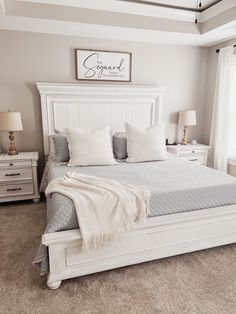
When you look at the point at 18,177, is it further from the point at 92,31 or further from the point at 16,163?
the point at 92,31

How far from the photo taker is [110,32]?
3.12 metres

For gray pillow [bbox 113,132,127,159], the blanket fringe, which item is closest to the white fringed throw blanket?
the blanket fringe

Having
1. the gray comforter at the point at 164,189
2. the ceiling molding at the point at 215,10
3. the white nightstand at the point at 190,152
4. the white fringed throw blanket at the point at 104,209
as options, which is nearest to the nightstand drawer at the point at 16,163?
the gray comforter at the point at 164,189

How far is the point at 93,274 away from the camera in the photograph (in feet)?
6.03

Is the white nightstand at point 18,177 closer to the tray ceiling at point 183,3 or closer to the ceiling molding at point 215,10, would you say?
the tray ceiling at point 183,3

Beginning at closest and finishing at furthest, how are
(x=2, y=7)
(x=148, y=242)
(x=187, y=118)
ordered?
(x=148, y=242)
(x=2, y=7)
(x=187, y=118)

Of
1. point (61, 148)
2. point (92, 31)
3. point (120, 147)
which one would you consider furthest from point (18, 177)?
point (92, 31)

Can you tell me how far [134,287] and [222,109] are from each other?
299 centimetres

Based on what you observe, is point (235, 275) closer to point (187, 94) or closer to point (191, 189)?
point (191, 189)

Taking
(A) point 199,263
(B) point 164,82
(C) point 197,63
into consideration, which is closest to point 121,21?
(B) point 164,82

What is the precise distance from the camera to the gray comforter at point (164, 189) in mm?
1640

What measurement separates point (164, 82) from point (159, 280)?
302cm

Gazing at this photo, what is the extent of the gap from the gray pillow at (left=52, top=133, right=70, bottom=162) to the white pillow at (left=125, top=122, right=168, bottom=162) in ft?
2.57

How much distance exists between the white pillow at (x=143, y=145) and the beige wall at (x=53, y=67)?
3.51ft
